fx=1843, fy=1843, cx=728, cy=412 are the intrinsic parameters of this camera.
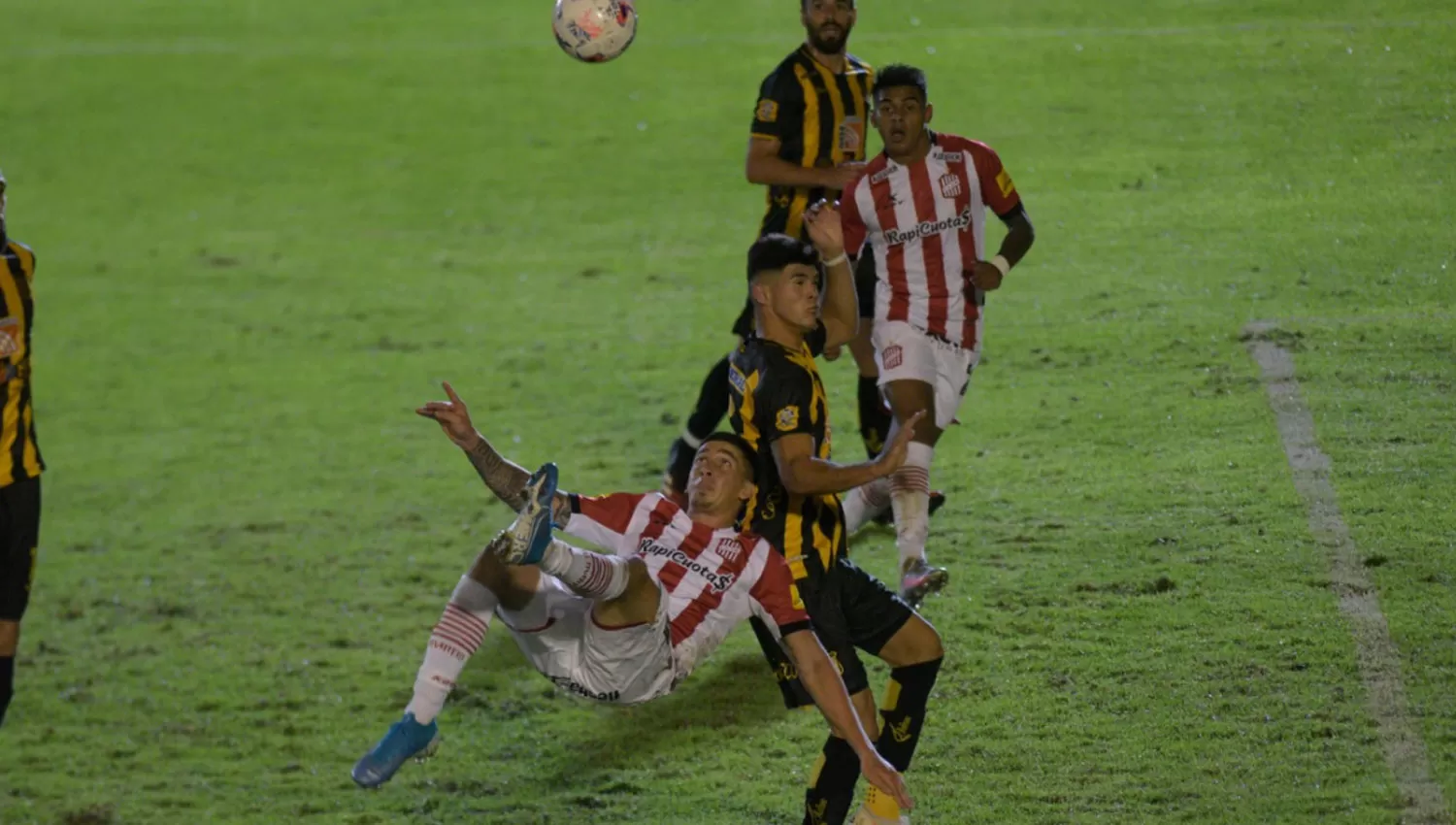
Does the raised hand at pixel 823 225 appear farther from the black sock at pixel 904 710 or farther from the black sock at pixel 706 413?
the black sock at pixel 706 413

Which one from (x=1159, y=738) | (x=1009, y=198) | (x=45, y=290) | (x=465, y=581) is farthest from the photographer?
(x=45, y=290)

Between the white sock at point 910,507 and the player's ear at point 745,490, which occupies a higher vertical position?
the player's ear at point 745,490

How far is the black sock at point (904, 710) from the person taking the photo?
5.98m

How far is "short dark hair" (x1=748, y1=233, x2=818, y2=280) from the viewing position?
588cm

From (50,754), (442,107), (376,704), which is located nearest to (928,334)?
(376,704)

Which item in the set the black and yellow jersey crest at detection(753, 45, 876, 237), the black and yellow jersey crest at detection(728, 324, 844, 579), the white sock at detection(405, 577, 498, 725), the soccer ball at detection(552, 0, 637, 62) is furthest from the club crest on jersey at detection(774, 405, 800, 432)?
the soccer ball at detection(552, 0, 637, 62)

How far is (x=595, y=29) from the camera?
8.11 m

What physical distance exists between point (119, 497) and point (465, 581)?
664cm

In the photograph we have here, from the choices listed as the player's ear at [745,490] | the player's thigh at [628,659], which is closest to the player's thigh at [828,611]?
the player's ear at [745,490]

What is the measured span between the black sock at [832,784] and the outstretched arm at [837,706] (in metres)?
0.70

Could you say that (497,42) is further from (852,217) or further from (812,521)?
(812,521)

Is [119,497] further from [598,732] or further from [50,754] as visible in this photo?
[598,732]

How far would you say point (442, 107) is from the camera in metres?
15.7

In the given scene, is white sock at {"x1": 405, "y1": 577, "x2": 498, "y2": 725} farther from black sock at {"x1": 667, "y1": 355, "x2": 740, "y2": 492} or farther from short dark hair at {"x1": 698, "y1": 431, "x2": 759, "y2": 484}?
black sock at {"x1": 667, "y1": 355, "x2": 740, "y2": 492}
